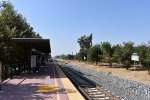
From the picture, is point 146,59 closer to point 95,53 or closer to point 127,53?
point 127,53

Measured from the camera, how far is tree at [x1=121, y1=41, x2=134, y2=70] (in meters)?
62.6

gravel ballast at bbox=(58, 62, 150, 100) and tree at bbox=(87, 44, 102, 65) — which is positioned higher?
tree at bbox=(87, 44, 102, 65)

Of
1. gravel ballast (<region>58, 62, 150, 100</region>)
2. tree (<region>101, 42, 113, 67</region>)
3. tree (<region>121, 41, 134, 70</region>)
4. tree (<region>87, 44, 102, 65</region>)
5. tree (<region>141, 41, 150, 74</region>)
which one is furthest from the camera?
tree (<region>87, 44, 102, 65</region>)

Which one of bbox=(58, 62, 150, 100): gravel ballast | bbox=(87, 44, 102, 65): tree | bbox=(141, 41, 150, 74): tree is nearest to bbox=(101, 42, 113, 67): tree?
bbox=(87, 44, 102, 65): tree

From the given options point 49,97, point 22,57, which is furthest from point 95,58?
point 49,97

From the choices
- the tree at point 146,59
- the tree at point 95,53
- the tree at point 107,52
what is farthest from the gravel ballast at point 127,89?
the tree at point 95,53

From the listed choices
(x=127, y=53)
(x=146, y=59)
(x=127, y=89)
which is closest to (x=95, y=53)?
(x=127, y=53)

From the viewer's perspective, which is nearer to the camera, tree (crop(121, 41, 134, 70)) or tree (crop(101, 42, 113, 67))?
tree (crop(121, 41, 134, 70))

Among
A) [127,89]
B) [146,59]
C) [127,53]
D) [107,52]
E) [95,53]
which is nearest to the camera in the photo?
[127,89]

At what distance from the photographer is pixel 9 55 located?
37.8 meters

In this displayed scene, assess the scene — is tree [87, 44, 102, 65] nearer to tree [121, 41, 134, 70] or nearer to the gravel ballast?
tree [121, 41, 134, 70]

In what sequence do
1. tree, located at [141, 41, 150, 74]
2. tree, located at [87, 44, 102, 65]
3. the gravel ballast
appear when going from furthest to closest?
tree, located at [87, 44, 102, 65] → tree, located at [141, 41, 150, 74] → the gravel ballast

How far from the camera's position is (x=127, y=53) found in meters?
64.7

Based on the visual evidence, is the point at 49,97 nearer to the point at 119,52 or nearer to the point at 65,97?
the point at 65,97
